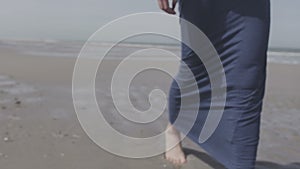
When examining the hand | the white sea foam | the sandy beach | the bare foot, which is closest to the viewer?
the hand

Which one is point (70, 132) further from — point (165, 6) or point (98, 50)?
point (98, 50)

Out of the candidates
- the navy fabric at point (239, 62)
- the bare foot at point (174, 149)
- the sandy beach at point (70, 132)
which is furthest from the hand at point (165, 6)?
the sandy beach at point (70, 132)

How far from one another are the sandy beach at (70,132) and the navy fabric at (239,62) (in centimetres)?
60

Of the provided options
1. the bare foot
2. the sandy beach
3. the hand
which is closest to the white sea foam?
the sandy beach

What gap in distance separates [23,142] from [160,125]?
1280 mm

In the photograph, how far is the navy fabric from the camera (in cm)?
231

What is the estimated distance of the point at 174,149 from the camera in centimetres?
306

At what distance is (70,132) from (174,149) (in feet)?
3.11

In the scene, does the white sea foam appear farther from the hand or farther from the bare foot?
the hand

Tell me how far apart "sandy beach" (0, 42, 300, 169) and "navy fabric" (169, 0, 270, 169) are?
597mm

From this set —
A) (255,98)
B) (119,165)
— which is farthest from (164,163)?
(255,98)

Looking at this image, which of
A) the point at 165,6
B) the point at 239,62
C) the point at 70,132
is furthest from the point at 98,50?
the point at 239,62

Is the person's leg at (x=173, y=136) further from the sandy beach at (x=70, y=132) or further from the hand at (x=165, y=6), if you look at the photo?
the hand at (x=165, y=6)

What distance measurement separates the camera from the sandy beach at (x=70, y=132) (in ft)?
9.55
